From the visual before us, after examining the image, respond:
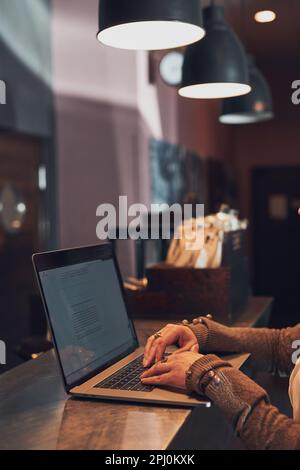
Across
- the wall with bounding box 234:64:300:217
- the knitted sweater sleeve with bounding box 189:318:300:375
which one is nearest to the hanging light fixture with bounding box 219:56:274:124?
the knitted sweater sleeve with bounding box 189:318:300:375

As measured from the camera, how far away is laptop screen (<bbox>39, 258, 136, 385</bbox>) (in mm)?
1427

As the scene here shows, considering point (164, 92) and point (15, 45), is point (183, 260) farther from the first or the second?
point (164, 92)

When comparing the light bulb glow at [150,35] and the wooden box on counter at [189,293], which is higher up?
the light bulb glow at [150,35]

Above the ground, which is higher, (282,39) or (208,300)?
(282,39)

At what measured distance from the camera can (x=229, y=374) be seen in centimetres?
136

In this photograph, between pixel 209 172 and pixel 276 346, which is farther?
pixel 209 172

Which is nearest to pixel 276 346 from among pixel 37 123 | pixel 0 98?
pixel 0 98

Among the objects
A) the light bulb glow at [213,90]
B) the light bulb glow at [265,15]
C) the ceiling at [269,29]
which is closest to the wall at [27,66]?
the light bulb glow at [213,90]

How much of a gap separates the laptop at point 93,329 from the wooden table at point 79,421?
5 centimetres

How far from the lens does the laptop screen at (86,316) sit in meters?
1.43

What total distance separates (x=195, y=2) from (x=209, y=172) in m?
6.34

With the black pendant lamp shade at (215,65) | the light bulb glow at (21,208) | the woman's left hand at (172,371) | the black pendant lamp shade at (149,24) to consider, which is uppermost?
the black pendant lamp shade at (215,65)

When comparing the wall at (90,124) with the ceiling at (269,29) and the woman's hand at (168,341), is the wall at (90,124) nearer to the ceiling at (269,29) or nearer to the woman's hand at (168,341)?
the ceiling at (269,29)

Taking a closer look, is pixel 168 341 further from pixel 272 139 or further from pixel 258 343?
pixel 272 139
